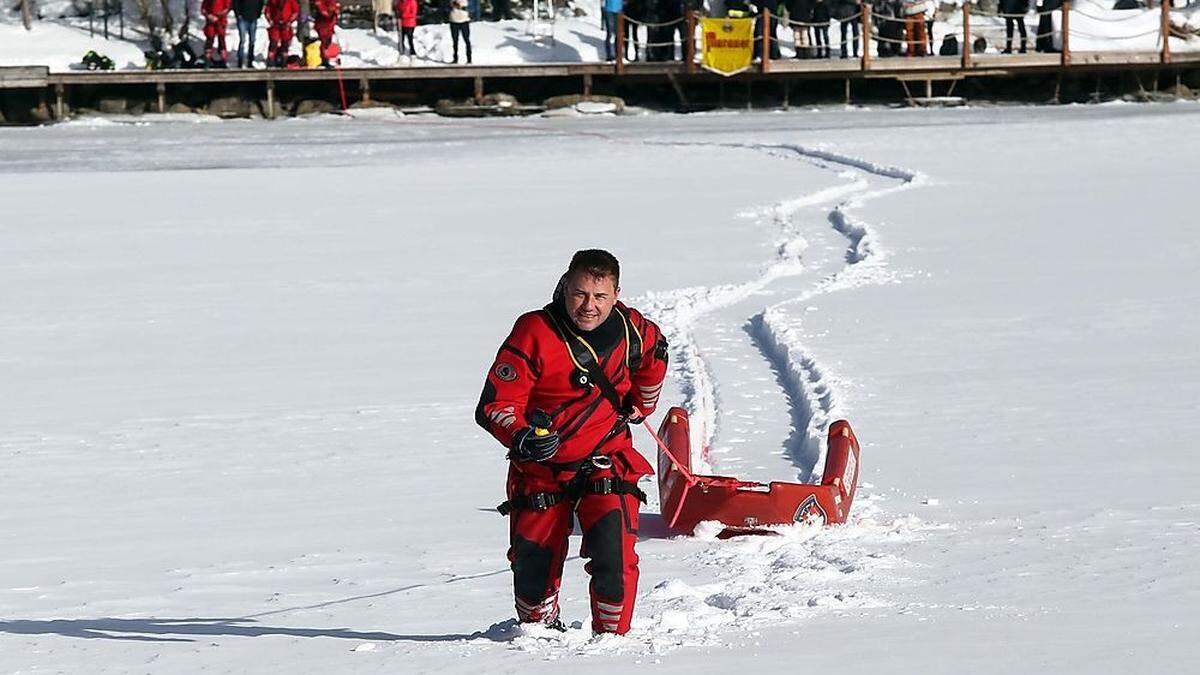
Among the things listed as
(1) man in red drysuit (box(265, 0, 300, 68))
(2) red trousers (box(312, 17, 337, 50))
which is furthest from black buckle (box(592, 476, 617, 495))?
(2) red trousers (box(312, 17, 337, 50))

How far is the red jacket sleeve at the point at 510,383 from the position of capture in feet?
14.2

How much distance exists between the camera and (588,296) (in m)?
4.29

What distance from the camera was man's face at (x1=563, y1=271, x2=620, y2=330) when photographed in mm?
4273

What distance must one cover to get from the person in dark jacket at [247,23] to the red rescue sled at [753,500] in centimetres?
2185

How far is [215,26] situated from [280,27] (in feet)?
3.12

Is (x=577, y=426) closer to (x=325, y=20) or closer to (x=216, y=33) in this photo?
(x=325, y=20)

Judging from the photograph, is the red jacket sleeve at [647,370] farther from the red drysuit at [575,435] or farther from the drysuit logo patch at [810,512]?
the drysuit logo patch at [810,512]

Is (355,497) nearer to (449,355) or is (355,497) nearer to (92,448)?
(92,448)

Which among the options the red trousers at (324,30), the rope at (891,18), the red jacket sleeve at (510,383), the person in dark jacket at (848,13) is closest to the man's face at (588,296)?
the red jacket sleeve at (510,383)

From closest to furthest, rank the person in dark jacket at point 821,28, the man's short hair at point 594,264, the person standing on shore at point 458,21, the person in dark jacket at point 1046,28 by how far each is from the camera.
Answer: the man's short hair at point 594,264 < the person standing on shore at point 458,21 < the person in dark jacket at point 821,28 < the person in dark jacket at point 1046,28

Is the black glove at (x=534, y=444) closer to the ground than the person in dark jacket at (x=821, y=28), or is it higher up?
closer to the ground

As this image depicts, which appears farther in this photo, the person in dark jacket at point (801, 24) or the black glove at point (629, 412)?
the person in dark jacket at point (801, 24)

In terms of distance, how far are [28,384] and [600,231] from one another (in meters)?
5.71

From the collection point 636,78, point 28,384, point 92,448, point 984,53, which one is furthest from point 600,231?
point 984,53
